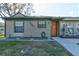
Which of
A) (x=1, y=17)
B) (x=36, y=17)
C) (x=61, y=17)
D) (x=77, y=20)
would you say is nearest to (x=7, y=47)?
(x=1, y=17)

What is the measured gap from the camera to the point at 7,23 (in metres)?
3.17

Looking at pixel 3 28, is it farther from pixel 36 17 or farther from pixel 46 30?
pixel 46 30

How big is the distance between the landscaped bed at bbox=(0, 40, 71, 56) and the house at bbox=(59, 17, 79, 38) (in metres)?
0.34

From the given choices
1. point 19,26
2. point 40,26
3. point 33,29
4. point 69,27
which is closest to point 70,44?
point 69,27

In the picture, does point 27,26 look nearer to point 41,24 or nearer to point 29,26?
point 29,26

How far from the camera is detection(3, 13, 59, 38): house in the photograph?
128 inches

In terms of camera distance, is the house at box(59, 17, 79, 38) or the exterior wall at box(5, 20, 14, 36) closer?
the exterior wall at box(5, 20, 14, 36)

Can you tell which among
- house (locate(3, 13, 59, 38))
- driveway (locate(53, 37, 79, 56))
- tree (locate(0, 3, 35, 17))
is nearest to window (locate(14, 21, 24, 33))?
house (locate(3, 13, 59, 38))

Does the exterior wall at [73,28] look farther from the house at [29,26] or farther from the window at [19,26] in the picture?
the window at [19,26]

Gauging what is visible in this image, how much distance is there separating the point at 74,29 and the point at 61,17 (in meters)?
0.45

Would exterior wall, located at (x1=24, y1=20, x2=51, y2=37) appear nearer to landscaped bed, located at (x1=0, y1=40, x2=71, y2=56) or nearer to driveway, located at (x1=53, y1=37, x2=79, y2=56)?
landscaped bed, located at (x1=0, y1=40, x2=71, y2=56)

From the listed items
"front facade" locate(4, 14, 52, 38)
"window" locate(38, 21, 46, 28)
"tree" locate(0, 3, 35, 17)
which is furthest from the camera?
"window" locate(38, 21, 46, 28)

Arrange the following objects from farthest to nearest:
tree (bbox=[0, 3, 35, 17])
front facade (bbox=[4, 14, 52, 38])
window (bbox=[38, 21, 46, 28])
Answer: window (bbox=[38, 21, 46, 28]) < front facade (bbox=[4, 14, 52, 38]) < tree (bbox=[0, 3, 35, 17])

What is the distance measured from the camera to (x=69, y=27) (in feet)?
→ 11.5
